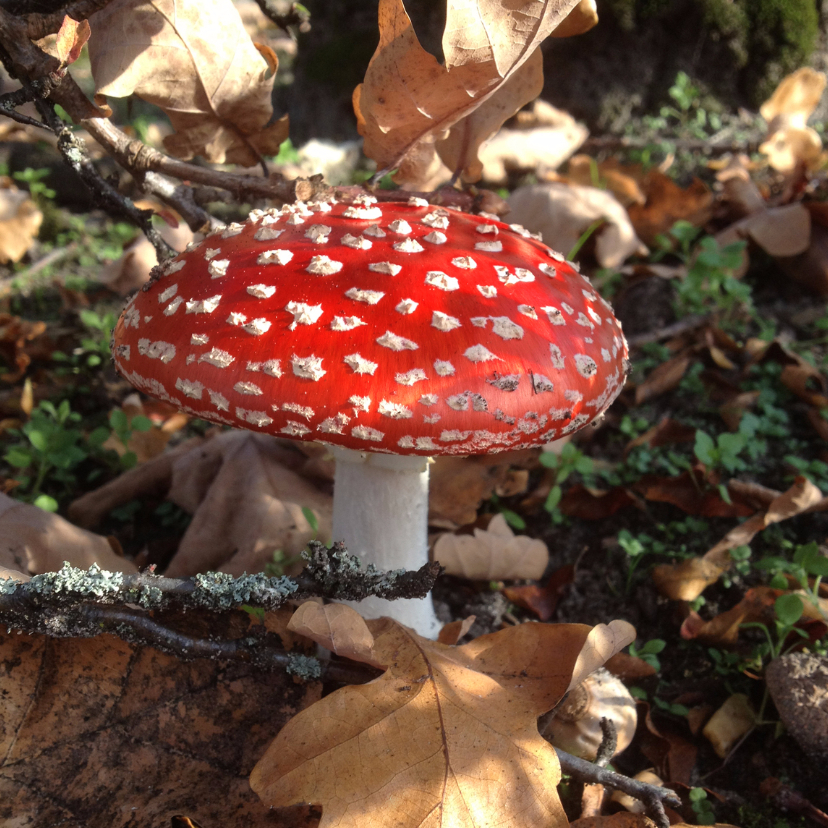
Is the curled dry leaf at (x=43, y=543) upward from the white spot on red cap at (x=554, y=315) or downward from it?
downward

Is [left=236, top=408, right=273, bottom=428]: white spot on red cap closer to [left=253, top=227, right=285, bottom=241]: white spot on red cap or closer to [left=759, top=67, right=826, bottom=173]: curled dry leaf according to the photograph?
Answer: [left=253, top=227, right=285, bottom=241]: white spot on red cap

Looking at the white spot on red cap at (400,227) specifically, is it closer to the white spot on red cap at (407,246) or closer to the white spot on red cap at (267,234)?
the white spot on red cap at (407,246)

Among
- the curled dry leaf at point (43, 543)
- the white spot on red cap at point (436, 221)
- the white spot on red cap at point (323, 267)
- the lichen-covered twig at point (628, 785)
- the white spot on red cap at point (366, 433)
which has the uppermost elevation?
the white spot on red cap at point (436, 221)

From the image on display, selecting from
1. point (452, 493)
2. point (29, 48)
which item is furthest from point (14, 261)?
point (452, 493)

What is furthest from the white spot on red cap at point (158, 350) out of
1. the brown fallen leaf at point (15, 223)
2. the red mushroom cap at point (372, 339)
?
the brown fallen leaf at point (15, 223)

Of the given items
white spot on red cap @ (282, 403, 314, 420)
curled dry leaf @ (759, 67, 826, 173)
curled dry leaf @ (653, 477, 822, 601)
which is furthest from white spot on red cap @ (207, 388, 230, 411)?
curled dry leaf @ (759, 67, 826, 173)

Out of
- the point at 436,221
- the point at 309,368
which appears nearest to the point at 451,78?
the point at 436,221

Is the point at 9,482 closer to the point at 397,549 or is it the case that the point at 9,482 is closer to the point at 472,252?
the point at 397,549
